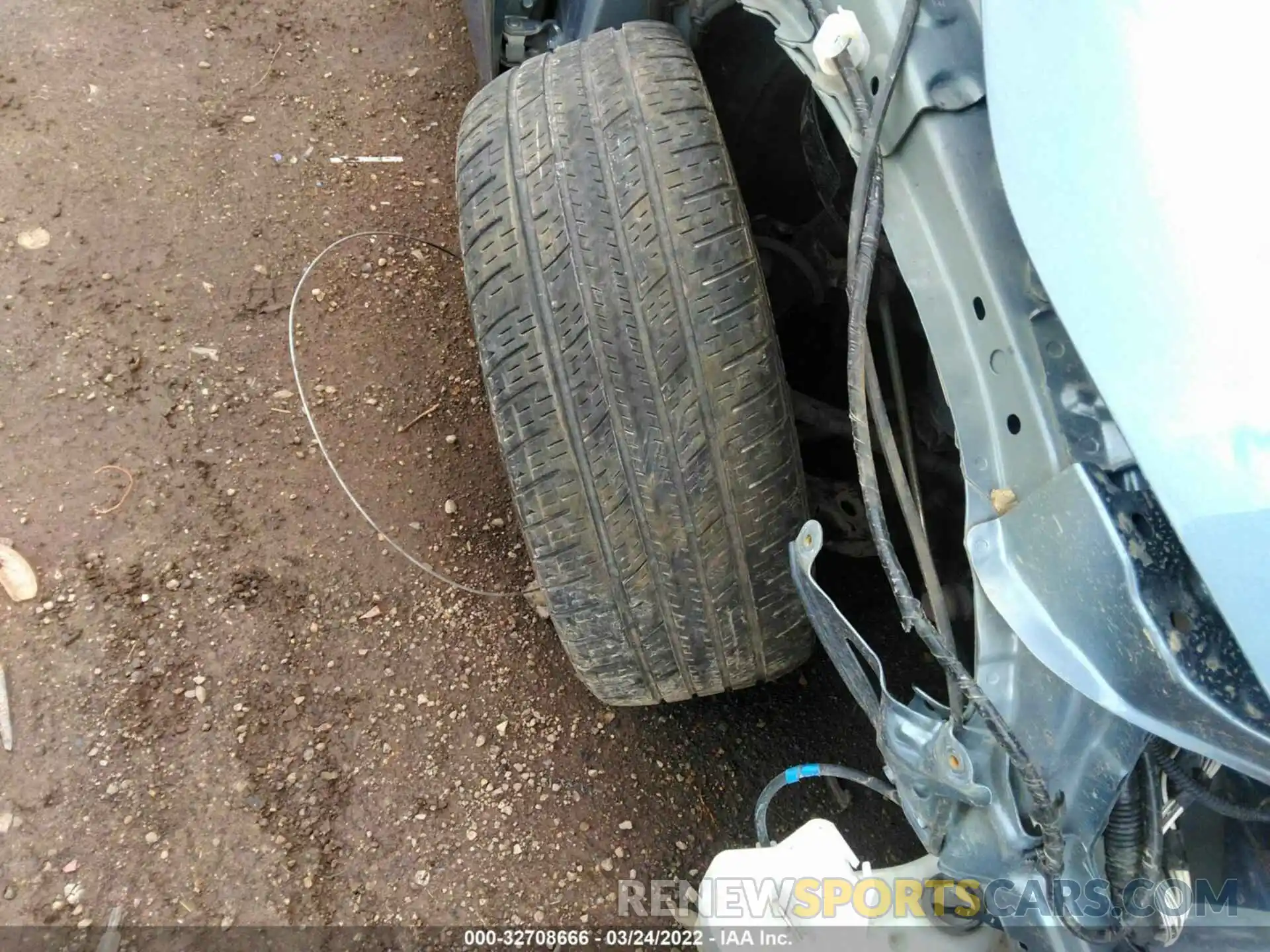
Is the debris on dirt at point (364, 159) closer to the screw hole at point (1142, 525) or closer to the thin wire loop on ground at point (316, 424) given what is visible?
the thin wire loop on ground at point (316, 424)

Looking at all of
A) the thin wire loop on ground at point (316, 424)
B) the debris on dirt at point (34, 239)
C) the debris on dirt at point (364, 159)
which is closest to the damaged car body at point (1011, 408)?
the thin wire loop on ground at point (316, 424)

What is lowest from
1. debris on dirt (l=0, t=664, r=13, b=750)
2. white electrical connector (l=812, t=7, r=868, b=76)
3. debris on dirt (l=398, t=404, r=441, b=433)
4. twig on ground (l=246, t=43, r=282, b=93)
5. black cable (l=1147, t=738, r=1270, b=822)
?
debris on dirt (l=0, t=664, r=13, b=750)

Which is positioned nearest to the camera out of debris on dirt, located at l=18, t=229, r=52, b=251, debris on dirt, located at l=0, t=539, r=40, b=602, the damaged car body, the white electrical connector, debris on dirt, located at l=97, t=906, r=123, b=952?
the damaged car body

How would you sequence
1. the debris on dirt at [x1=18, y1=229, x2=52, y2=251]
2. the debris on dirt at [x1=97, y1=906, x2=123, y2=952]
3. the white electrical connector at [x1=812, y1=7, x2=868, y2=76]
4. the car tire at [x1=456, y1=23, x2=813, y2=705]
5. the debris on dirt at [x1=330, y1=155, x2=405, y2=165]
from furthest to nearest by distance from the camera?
the debris on dirt at [x1=330, y1=155, x2=405, y2=165] < the debris on dirt at [x1=18, y1=229, x2=52, y2=251] < the debris on dirt at [x1=97, y1=906, x2=123, y2=952] < the car tire at [x1=456, y1=23, x2=813, y2=705] < the white electrical connector at [x1=812, y1=7, x2=868, y2=76]

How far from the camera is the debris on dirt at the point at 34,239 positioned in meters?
2.26

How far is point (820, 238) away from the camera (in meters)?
1.65

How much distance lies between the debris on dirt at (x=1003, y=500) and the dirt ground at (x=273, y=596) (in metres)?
1.07

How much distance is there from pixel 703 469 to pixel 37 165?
228 centimetres

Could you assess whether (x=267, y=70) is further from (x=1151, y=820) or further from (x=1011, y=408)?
(x=1151, y=820)

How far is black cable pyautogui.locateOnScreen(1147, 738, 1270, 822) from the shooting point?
0.84 metres

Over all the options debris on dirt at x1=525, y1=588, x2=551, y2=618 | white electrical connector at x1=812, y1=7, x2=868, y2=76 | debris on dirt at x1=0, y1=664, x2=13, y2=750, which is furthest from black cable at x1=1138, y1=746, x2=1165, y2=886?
debris on dirt at x1=0, y1=664, x2=13, y2=750

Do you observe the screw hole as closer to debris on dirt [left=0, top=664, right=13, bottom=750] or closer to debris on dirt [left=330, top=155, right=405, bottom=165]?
debris on dirt [left=0, top=664, right=13, bottom=750]

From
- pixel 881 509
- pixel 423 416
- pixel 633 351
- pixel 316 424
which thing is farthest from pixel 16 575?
pixel 881 509

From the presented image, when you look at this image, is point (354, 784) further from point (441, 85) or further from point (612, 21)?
point (441, 85)
